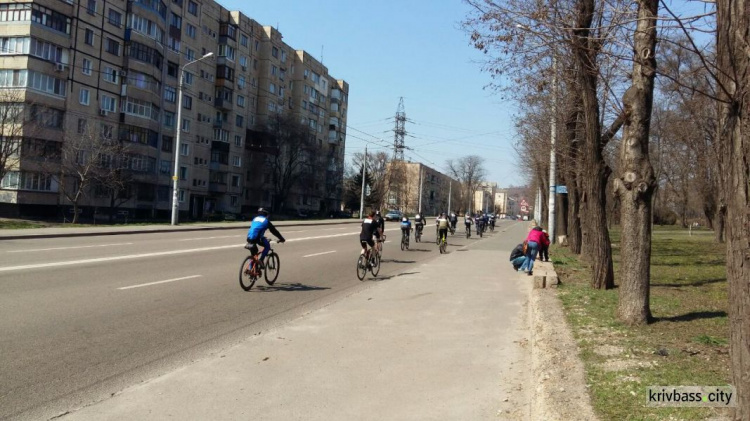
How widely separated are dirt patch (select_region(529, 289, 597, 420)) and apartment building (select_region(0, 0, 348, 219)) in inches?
1278

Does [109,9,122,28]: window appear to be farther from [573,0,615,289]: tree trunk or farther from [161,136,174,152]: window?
[573,0,615,289]: tree trunk

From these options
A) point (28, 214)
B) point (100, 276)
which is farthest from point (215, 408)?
point (28, 214)

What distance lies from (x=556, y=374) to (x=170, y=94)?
185 feet

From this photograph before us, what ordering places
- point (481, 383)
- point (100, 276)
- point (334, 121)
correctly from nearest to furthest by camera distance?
point (481, 383) → point (100, 276) → point (334, 121)

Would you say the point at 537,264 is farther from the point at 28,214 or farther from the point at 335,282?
the point at 28,214

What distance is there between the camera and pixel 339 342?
7.25 m

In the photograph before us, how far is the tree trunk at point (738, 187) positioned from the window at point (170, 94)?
5658cm

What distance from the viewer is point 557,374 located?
5199mm

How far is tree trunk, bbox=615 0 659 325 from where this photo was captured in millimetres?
7332

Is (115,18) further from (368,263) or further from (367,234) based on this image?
(368,263)

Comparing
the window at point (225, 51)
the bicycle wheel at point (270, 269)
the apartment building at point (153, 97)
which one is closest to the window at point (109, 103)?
the apartment building at point (153, 97)

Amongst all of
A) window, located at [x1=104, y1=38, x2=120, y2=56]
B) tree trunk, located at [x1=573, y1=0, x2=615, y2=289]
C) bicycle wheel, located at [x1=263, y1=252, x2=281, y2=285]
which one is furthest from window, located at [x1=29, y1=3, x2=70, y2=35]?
tree trunk, located at [x1=573, y1=0, x2=615, y2=289]

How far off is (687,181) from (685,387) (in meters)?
41.1

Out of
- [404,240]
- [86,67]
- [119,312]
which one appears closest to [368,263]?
[119,312]
